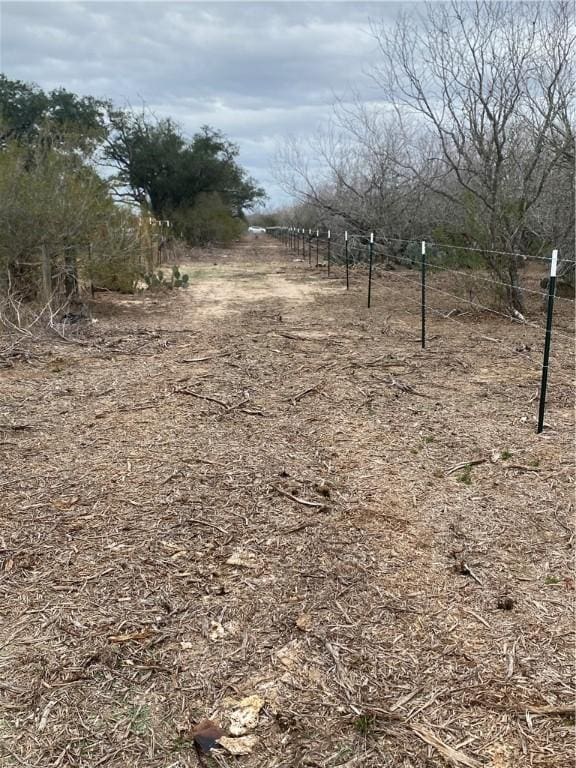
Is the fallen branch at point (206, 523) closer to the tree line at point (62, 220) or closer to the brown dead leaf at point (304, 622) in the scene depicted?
the brown dead leaf at point (304, 622)

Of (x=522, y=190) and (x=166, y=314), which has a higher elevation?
(x=522, y=190)

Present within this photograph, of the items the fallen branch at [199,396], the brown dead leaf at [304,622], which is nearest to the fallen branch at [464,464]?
the brown dead leaf at [304,622]

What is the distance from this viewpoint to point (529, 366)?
610 cm

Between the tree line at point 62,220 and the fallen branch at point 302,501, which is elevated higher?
the tree line at point 62,220

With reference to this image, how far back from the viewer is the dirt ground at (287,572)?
5.99 ft

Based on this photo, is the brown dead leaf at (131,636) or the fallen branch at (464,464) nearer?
the brown dead leaf at (131,636)

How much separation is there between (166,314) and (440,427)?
21.0ft

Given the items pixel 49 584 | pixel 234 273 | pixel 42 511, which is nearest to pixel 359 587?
pixel 49 584

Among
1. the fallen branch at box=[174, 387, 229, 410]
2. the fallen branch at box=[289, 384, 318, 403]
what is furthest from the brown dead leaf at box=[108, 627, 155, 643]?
the fallen branch at box=[289, 384, 318, 403]

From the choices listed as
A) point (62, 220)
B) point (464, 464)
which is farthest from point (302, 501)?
point (62, 220)

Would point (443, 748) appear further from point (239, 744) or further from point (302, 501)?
point (302, 501)

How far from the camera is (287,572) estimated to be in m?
2.59

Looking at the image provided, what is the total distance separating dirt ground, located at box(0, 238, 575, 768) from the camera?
71.9 inches

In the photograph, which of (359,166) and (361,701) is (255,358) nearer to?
(361,701)
